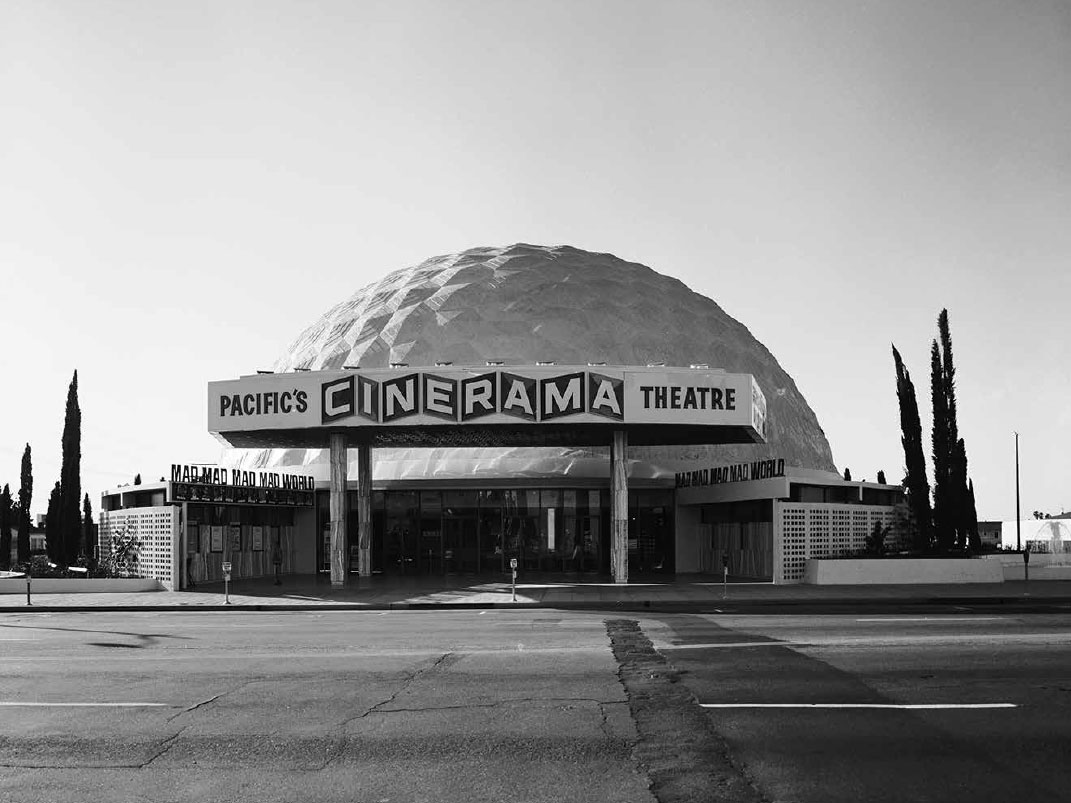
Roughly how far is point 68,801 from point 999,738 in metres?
7.82

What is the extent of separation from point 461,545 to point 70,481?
15.6 m

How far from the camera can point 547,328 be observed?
43812 mm

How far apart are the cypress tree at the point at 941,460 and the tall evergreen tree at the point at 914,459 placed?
0.39m

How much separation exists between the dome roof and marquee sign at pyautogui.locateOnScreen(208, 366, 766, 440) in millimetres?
8981

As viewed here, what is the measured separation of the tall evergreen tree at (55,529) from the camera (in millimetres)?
46259

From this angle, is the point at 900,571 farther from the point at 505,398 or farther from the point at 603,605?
the point at 505,398

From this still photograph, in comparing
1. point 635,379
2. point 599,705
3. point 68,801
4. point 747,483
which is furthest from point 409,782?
point 747,483

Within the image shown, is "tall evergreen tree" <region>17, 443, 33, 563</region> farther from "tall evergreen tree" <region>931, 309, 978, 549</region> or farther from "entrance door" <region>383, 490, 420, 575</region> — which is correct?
"tall evergreen tree" <region>931, 309, 978, 549</region>

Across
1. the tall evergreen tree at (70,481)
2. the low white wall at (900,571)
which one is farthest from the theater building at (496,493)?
the tall evergreen tree at (70,481)

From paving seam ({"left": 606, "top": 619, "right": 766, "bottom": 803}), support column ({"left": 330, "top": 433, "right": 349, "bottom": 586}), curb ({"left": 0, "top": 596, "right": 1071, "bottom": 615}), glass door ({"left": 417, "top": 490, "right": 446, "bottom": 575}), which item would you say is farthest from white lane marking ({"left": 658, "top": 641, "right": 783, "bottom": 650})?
glass door ({"left": 417, "top": 490, "right": 446, "bottom": 575})

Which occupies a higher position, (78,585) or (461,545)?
(461,545)

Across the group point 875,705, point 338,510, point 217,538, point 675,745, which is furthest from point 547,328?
point 675,745

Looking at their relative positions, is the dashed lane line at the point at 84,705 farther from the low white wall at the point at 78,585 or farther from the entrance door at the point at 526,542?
the entrance door at the point at 526,542

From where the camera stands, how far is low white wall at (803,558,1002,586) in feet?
107
